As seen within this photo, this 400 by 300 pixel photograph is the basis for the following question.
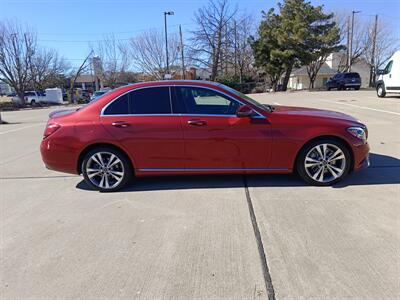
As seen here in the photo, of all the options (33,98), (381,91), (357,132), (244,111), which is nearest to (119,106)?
(244,111)

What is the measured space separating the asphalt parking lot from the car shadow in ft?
0.09

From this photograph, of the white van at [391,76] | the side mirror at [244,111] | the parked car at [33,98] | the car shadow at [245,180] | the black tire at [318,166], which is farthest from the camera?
the parked car at [33,98]

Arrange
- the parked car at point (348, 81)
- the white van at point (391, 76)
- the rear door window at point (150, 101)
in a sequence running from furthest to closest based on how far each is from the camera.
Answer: the parked car at point (348, 81) < the white van at point (391, 76) < the rear door window at point (150, 101)

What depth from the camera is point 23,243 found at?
10.7 feet

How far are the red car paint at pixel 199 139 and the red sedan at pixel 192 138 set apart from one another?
0.01m

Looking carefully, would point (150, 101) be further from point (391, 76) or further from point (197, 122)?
point (391, 76)

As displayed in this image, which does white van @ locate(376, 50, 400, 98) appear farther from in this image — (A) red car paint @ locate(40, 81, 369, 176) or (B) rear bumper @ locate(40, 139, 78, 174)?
(B) rear bumper @ locate(40, 139, 78, 174)

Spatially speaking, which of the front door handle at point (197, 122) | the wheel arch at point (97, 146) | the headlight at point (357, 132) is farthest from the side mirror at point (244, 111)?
the wheel arch at point (97, 146)

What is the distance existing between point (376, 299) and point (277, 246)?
0.92 m

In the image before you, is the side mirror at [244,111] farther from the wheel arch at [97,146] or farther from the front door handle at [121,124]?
the wheel arch at [97,146]

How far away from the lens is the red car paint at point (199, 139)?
4.35 m

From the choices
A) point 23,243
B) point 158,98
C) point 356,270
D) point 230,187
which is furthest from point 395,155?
point 23,243

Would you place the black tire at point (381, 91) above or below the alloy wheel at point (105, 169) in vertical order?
above

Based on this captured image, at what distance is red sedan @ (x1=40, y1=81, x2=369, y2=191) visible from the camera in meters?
4.36
